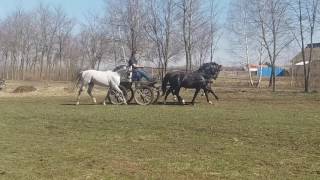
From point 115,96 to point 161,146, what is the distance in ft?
39.3

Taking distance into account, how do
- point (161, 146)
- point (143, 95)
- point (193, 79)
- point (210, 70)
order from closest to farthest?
point (161, 146) → point (193, 79) → point (210, 70) → point (143, 95)

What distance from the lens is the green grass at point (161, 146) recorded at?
26.5ft

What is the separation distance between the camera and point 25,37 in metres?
61.0

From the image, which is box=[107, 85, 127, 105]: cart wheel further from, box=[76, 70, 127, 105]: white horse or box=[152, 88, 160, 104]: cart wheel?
box=[152, 88, 160, 104]: cart wheel

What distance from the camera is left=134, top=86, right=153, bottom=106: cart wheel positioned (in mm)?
21891

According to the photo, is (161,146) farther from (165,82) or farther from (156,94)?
(156,94)

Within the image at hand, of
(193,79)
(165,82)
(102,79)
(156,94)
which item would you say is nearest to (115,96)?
(102,79)

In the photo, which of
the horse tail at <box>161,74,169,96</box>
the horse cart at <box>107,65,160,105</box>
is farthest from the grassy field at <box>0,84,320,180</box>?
the horse cart at <box>107,65,160,105</box>

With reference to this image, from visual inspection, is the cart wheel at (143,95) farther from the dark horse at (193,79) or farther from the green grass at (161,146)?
the green grass at (161,146)

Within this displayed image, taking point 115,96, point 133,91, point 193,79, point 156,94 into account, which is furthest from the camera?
point 156,94

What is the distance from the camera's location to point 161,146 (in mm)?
10492

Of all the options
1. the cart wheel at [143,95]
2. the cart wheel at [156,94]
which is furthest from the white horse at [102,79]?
the cart wheel at [156,94]

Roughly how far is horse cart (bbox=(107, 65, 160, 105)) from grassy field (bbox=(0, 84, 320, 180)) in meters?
5.60

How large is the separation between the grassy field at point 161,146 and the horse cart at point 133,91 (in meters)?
5.60
